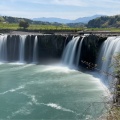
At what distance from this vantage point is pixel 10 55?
43.1m

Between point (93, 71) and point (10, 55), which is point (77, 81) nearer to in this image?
point (93, 71)

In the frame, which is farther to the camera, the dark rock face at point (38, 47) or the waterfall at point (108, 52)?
the dark rock face at point (38, 47)

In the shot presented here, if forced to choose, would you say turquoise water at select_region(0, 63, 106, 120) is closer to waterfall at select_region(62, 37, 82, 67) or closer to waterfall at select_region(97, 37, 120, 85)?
waterfall at select_region(97, 37, 120, 85)

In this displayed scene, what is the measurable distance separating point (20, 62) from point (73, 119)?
2338 cm

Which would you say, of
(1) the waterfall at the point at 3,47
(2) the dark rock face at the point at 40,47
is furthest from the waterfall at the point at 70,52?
(1) the waterfall at the point at 3,47

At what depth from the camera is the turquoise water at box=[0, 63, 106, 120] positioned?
1948 centimetres

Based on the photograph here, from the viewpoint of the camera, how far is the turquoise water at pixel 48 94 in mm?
19484

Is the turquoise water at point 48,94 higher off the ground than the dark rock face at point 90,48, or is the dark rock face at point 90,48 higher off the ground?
the dark rock face at point 90,48

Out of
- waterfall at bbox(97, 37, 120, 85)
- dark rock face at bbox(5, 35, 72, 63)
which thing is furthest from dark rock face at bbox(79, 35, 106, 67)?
dark rock face at bbox(5, 35, 72, 63)

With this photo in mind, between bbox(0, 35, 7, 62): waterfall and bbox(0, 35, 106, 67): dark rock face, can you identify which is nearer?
bbox(0, 35, 106, 67): dark rock face

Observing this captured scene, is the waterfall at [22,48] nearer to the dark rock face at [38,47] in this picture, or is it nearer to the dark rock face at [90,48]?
the dark rock face at [38,47]

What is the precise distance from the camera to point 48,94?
24.2 meters

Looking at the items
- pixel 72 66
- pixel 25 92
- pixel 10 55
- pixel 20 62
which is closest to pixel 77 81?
pixel 25 92

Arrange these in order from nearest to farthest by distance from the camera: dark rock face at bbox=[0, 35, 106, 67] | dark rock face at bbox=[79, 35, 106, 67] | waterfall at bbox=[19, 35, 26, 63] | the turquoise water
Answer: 1. the turquoise water
2. dark rock face at bbox=[79, 35, 106, 67]
3. dark rock face at bbox=[0, 35, 106, 67]
4. waterfall at bbox=[19, 35, 26, 63]
